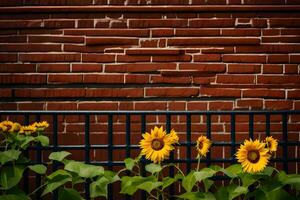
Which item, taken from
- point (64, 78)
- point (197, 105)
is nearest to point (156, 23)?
point (197, 105)

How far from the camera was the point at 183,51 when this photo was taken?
283 centimetres

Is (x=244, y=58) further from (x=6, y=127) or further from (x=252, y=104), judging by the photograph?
(x=6, y=127)

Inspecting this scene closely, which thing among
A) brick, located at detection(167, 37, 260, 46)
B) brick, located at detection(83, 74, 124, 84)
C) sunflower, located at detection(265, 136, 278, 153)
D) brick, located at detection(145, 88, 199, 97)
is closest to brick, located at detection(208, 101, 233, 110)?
brick, located at detection(145, 88, 199, 97)

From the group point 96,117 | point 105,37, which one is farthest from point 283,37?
point 96,117

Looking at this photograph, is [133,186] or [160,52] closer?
[133,186]

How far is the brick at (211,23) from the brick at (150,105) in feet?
2.13

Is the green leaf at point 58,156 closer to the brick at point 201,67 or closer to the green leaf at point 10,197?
the green leaf at point 10,197

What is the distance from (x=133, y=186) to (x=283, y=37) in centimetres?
181

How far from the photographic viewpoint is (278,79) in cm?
282

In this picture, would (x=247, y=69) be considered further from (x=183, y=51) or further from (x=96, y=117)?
(x=96, y=117)

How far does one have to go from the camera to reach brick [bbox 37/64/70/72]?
2.85 meters

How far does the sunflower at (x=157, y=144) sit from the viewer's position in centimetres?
167

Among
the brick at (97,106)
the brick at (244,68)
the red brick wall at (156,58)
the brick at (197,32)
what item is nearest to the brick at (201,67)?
the red brick wall at (156,58)

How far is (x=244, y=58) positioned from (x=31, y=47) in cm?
164
